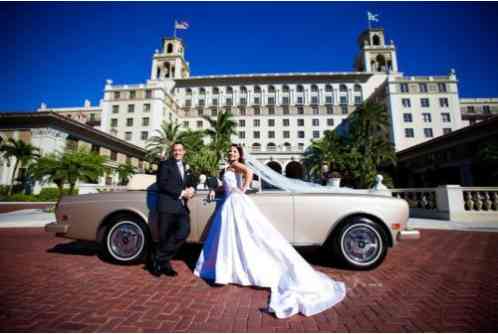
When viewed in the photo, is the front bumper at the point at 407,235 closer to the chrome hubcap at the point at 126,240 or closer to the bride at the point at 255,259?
the bride at the point at 255,259

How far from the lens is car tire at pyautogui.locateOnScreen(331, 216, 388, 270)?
307cm

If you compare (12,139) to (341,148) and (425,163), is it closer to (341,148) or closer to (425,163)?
(341,148)

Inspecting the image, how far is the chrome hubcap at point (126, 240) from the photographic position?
3.29m

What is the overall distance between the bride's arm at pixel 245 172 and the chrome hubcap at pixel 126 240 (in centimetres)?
179

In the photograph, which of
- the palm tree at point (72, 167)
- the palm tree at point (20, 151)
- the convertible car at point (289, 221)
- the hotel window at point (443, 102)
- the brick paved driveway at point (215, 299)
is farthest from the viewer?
the hotel window at point (443, 102)

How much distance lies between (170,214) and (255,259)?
1341mm

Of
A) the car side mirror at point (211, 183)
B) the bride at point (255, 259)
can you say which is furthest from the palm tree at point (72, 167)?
the bride at point (255, 259)

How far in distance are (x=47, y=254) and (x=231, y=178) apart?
378cm

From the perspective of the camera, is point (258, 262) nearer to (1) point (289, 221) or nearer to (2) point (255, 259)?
(2) point (255, 259)

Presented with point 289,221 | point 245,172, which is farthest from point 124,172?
point 289,221

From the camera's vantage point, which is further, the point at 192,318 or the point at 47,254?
the point at 47,254

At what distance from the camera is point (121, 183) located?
29.3 m

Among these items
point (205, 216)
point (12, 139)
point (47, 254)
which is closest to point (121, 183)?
point (12, 139)

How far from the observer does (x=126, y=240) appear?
10.9 feet
